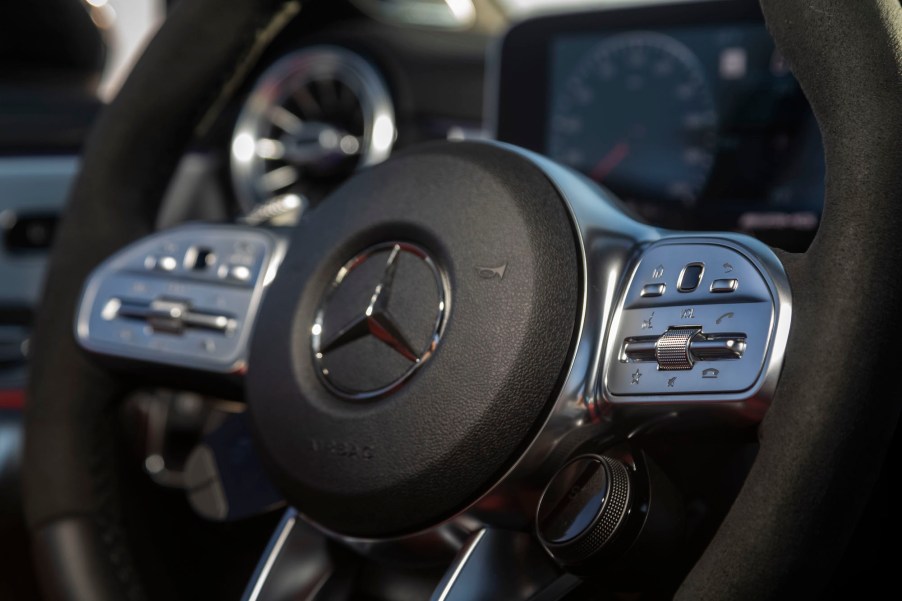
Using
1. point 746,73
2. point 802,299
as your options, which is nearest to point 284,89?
point 746,73

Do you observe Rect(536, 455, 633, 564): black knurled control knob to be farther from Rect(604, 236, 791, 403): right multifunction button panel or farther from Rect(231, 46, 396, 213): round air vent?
Rect(231, 46, 396, 213): round air vent

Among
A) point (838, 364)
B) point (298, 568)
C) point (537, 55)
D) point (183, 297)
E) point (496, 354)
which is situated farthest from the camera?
point (537, 55)

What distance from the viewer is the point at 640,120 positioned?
64.6 inches

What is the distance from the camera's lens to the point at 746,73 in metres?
1.52

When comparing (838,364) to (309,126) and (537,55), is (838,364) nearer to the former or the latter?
(537,55)

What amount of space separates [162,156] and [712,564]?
0.62 m


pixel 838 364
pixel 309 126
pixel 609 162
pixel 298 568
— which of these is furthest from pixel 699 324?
pixel 309 126

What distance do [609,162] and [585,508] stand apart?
1045 millimetres

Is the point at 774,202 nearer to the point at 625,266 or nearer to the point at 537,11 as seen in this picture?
the point at 537,11

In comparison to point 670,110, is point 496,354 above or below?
above

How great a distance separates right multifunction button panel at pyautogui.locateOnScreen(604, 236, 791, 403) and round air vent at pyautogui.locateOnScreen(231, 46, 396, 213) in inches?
58.7

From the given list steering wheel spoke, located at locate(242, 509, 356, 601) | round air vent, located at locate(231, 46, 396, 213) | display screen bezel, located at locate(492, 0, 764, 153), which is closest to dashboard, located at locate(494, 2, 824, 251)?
display screen bezel, located at locate(492, 0, 764, 153)

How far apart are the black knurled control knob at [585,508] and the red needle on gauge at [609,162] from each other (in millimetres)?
1006

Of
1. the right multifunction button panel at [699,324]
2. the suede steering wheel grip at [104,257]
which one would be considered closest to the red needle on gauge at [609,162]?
the suede steering wheel grip at [104,257]
